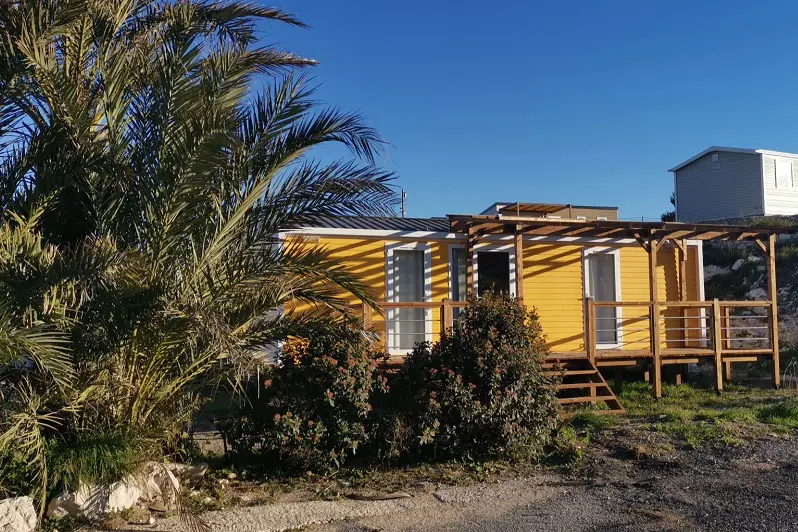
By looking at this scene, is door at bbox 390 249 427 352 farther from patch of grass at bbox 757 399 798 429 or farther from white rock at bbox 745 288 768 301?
white rock at bbox 745 288 768 301

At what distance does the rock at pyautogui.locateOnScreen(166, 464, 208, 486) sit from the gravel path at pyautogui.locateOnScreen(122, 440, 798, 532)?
0.96m

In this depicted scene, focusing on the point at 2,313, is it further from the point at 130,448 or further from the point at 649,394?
the point at 649,394

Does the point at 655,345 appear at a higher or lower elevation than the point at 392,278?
lower

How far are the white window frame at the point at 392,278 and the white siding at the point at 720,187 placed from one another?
23.3 m

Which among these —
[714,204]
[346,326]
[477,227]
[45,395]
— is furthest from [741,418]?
[714,204]

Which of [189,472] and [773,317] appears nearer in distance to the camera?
[189,472]

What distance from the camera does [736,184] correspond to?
104 feet

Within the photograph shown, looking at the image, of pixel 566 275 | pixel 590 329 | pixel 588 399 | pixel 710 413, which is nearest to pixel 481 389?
pixel 588 399

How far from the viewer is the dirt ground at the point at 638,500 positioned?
614cm

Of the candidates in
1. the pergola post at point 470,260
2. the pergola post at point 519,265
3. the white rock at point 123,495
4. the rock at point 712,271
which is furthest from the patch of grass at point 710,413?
the rock at point 712,271

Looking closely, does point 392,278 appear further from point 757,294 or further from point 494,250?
point 757,294

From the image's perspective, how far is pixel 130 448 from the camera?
6.24 meters

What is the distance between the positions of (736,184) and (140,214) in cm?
3110

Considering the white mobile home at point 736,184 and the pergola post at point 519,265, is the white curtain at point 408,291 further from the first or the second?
the white mobile home at point 736,184
